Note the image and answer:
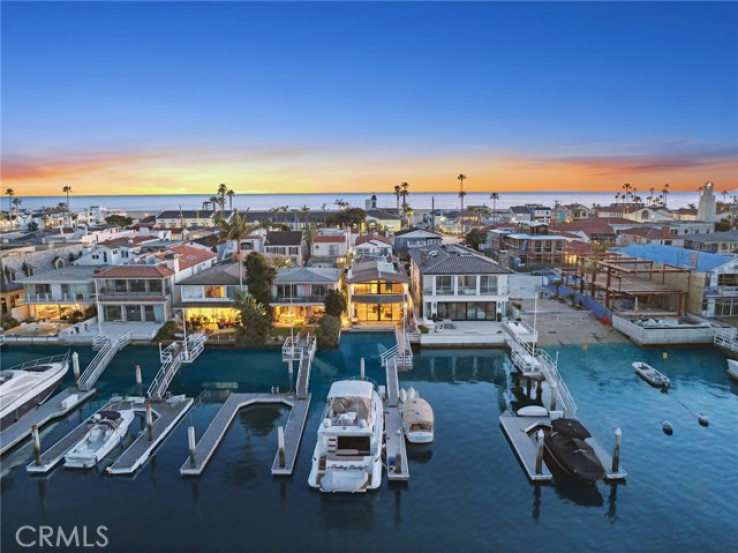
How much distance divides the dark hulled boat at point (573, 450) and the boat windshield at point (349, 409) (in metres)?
10.1

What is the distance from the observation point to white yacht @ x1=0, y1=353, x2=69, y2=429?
1193 inches

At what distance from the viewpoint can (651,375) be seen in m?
36.7

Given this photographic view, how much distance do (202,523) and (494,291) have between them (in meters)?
35.1

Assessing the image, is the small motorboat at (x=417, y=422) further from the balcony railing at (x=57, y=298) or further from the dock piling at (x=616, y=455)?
the balcony railing at (x=57, y=298)

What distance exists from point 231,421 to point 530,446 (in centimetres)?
1791

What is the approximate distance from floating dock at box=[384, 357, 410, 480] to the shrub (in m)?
7.46

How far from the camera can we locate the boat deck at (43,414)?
28328 mm

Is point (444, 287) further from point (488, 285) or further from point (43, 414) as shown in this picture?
point (43, 414)

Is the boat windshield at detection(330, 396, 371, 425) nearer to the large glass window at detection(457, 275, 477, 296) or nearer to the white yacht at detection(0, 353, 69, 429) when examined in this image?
the white yacht at detection(0, 353, 69, 429)

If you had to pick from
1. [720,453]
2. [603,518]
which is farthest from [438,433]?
[720,453]

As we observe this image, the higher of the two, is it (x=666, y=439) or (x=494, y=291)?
(x=494, y=291)

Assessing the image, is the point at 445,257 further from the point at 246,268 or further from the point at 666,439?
the point at 666,439

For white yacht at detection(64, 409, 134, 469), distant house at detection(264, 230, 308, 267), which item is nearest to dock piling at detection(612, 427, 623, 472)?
white yacht at detection(64, 409, 134, 469)

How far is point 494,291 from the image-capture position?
49.2m
